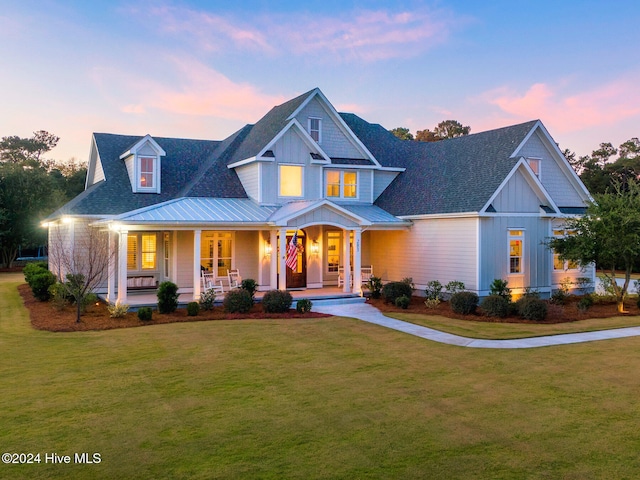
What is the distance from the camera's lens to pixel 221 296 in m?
19.6

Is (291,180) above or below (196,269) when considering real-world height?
above

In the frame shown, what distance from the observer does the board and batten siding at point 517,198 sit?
20.1 meters

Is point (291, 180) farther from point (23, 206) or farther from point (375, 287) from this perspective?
point (23, 206)

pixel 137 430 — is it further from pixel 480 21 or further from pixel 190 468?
pixel 480 21

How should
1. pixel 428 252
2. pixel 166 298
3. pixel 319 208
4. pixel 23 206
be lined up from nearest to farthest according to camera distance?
pixel 166 298, pixel 319 208, pixel 428 252, pixel 23 206

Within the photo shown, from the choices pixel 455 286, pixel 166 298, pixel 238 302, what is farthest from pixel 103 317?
pixel 455 286

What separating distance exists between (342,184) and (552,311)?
11147 millimetres

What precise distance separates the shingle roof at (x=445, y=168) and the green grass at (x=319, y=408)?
29.7ft

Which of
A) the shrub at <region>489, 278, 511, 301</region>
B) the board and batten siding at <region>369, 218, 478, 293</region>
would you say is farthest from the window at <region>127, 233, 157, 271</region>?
the shrub at <region>489, 278, 511, 301</region>

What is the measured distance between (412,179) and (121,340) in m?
16.3

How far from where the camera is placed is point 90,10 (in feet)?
62.8

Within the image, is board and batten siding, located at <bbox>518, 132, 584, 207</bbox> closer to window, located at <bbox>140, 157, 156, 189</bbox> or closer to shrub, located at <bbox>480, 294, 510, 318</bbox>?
shrub, located at <bbox>480, 294, 510, 318</bbox>

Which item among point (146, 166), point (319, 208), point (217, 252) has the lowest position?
point (217, 252)

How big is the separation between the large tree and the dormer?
17101mm
